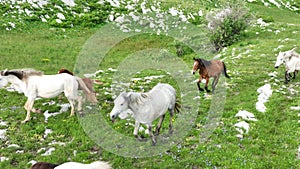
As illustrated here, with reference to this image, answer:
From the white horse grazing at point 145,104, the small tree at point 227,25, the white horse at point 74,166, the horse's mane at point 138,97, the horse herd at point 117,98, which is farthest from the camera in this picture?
the small tree at point 227,25

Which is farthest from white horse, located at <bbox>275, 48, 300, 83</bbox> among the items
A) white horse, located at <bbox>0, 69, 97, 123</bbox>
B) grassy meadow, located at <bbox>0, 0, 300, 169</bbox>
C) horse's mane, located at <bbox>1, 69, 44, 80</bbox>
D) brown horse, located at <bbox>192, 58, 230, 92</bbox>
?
horse's mane, located at <bbox>1, 69, 44, 80</bbox>

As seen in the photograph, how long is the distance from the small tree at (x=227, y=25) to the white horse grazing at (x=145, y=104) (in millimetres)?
19086

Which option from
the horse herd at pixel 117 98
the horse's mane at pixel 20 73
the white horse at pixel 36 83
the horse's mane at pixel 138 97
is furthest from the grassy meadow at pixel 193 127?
the horse's mane at pixel 138 97

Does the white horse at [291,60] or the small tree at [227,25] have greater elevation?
the small tree at [227,25]

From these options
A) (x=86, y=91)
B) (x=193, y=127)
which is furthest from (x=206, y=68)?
(x=86, y=91)

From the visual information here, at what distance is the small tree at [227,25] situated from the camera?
2822 cm

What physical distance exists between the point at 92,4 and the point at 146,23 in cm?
809

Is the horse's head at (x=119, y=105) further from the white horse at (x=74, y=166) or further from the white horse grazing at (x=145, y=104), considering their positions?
the white horse at (x=74, y=166)

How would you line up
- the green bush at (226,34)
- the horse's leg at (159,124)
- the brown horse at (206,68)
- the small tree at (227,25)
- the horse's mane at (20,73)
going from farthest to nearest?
the small tree at (227,25), the green bush at (226,34), the brown horse at (206,68), the horse's mane at (20,73), the horse's leg at (159,124)

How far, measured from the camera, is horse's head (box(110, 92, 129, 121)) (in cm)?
870

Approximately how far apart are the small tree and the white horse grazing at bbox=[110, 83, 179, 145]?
1909cm

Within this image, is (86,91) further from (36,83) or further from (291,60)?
(291,60)

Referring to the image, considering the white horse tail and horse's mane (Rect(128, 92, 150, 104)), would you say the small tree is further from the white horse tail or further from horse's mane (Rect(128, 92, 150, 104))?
horse's mane (Rect(128, 92, 150, 104))

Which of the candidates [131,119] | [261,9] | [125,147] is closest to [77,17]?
[131,119]
